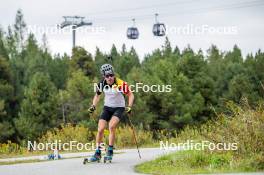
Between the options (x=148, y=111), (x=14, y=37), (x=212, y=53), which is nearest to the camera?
(x=148, y=111)

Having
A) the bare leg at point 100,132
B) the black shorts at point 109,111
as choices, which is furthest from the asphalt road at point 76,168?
the black shorts at point 109,111

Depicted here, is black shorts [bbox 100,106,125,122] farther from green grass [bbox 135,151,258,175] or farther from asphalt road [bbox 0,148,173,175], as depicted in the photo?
green grass [bbox 135,151,258,175]

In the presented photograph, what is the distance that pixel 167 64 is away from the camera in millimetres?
70062

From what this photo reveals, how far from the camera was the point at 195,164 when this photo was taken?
11195mm

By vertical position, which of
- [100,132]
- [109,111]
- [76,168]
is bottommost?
[76,168]

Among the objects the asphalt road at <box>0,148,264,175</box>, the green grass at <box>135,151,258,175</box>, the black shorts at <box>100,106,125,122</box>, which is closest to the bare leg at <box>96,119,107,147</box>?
the black shorts at <box>100,106,125,122</box>

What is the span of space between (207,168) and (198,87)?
204ft

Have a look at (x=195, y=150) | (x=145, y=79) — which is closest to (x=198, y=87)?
(x=145, y=79)

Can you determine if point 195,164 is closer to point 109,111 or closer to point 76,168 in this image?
point 76,168

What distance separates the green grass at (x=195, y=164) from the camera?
1013cm

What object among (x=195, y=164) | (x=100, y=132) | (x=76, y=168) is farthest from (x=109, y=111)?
(x=195, y=164)

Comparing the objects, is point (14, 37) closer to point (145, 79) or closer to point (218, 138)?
point (145, 79)

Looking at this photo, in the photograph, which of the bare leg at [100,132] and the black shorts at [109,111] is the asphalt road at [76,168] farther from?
the black shorts at [109,111]

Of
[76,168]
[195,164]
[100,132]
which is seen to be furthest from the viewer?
[100,132]
